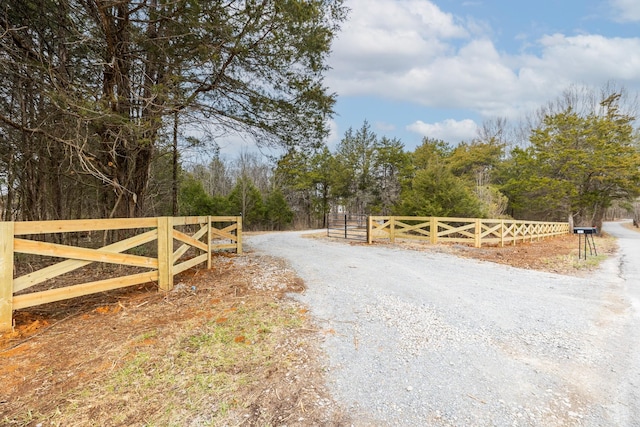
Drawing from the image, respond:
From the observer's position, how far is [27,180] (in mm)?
7070

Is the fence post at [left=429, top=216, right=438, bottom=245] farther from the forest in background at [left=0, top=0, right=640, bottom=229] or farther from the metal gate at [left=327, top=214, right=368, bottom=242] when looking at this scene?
the forest in background at [left=0, top=0, right=640, bottom=229]

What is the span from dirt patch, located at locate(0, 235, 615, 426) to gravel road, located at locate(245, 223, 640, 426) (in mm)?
336

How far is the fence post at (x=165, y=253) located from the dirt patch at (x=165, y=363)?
0.68ft

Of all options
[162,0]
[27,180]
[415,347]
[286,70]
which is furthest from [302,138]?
[27,180]

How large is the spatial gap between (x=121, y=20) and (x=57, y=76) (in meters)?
1.29

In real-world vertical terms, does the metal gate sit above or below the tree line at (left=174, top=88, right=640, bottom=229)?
below

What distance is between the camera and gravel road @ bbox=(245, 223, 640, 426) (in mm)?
2020

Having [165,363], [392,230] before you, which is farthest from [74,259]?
[392,230]

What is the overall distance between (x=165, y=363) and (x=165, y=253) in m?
2.20

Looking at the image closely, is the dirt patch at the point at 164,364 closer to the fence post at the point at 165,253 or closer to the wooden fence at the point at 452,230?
the fence post at the point at 165,253

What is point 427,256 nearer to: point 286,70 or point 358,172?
point 286,70

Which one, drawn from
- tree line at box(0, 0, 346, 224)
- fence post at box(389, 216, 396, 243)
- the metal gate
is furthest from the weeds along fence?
the metal gate

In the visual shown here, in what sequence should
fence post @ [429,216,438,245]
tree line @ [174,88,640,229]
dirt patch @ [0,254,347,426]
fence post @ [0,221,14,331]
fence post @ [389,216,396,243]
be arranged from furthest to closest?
tree line @ [174,88,640,229] < fence post @ [389,216,396,243] < fence post @ [429,216,438,245] < fence post @ [0,221,14,331] < dirt patch @ [0,254,347,426]

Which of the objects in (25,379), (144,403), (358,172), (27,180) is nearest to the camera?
(144,403)
